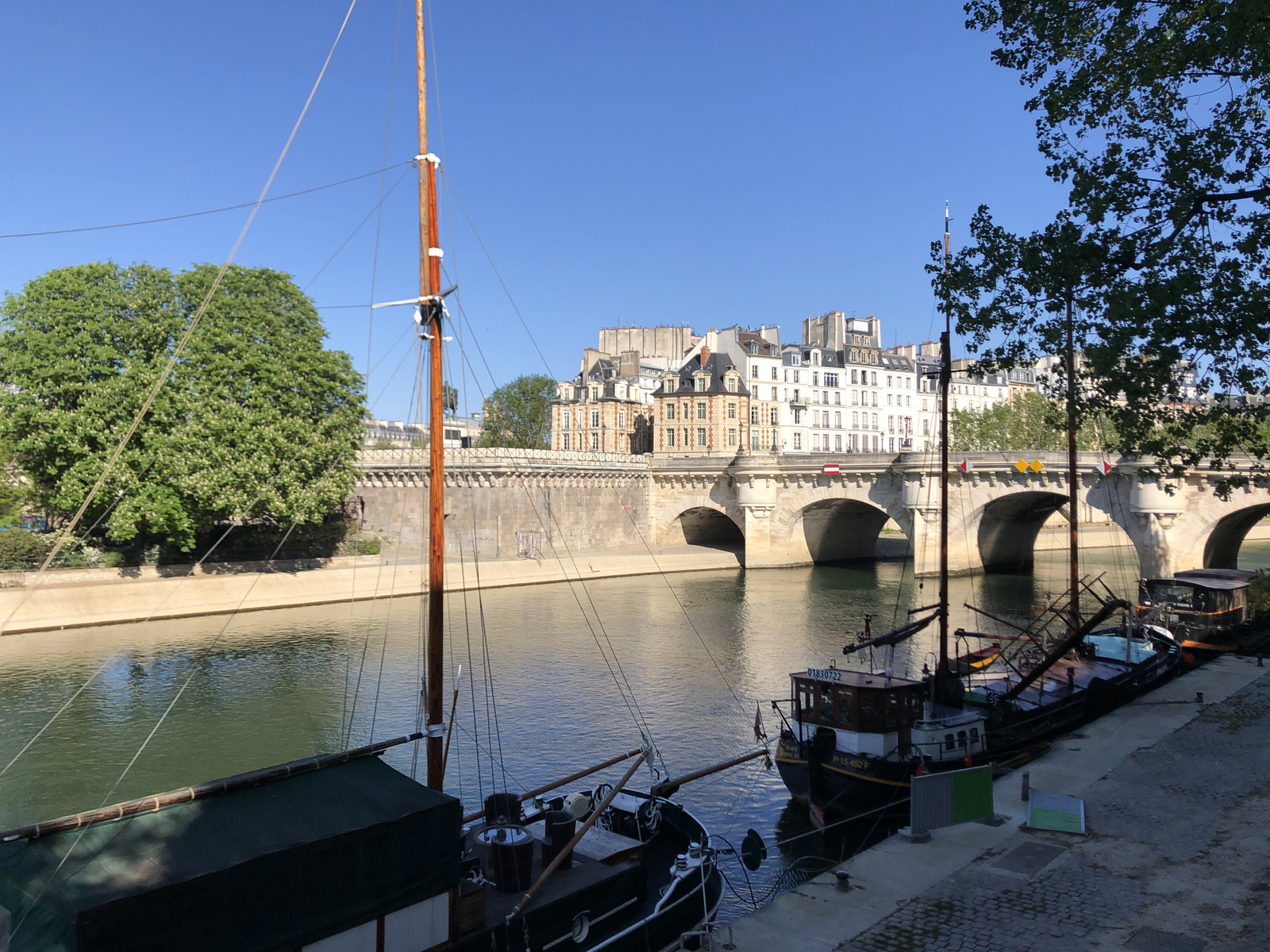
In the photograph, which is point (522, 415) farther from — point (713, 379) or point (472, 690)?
point (472, 690)

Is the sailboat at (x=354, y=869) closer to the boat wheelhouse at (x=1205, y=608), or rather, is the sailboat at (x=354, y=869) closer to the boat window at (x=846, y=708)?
the boat window at (x=846, y=708)

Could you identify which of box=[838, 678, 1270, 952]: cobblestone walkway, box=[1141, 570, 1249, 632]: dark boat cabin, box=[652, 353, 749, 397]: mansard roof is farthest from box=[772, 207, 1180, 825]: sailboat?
box=[652, 353, 749, 397]: mansard roof

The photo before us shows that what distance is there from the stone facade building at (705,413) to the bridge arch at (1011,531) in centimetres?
2506

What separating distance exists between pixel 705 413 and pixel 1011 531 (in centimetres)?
2858

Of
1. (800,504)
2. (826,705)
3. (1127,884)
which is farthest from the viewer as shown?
(800,504)

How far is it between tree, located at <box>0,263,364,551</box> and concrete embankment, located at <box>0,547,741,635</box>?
214cm

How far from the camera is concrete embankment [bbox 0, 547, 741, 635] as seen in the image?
37.8 metres

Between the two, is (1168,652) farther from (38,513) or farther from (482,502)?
(38,513)

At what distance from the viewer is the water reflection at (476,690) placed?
20984 millimetres

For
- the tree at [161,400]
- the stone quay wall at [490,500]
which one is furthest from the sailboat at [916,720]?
the stone quay wall at [490,500]

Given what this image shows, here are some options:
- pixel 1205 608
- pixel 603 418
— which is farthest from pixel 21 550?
pixel 603 418

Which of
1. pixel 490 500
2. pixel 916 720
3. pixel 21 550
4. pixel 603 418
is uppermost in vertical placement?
pixel 603 418

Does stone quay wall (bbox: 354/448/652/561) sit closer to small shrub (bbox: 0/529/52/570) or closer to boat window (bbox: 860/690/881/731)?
small shrub (bbox: 0/529/52/570)

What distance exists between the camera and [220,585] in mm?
42312
